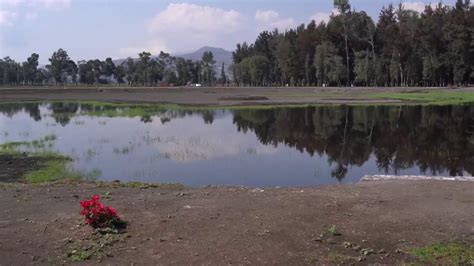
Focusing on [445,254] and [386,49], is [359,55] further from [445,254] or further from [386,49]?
[445,254]

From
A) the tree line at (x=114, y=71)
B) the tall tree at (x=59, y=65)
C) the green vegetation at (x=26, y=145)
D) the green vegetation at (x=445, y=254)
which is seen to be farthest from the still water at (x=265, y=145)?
the tall tree at (x=59, y=65)

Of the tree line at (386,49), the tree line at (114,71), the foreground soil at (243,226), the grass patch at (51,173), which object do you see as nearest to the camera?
the foreground soil at (243,226)

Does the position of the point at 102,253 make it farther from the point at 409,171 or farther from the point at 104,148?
the point at 104,148

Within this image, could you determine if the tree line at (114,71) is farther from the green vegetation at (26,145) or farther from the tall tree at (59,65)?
the green vegetation at (26,145)

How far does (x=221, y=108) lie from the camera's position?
58000 millimetres

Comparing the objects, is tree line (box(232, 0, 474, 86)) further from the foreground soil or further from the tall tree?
the foreground soil

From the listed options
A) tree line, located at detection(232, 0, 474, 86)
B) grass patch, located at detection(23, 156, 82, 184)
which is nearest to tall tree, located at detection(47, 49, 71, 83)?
tree line, located at detection(232, 0, 474, 86)

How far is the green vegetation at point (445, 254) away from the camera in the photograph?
7941 millimetres

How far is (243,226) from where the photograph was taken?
32.4ft

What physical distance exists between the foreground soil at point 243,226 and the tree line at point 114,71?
132150mm

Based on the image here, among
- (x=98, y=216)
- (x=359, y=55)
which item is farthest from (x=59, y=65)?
(x=98, y=216)

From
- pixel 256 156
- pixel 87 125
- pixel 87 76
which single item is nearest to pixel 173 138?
pixel 256 156

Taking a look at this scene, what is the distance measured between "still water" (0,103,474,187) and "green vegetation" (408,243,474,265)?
9.18 m

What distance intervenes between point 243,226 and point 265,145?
18.7 meters
